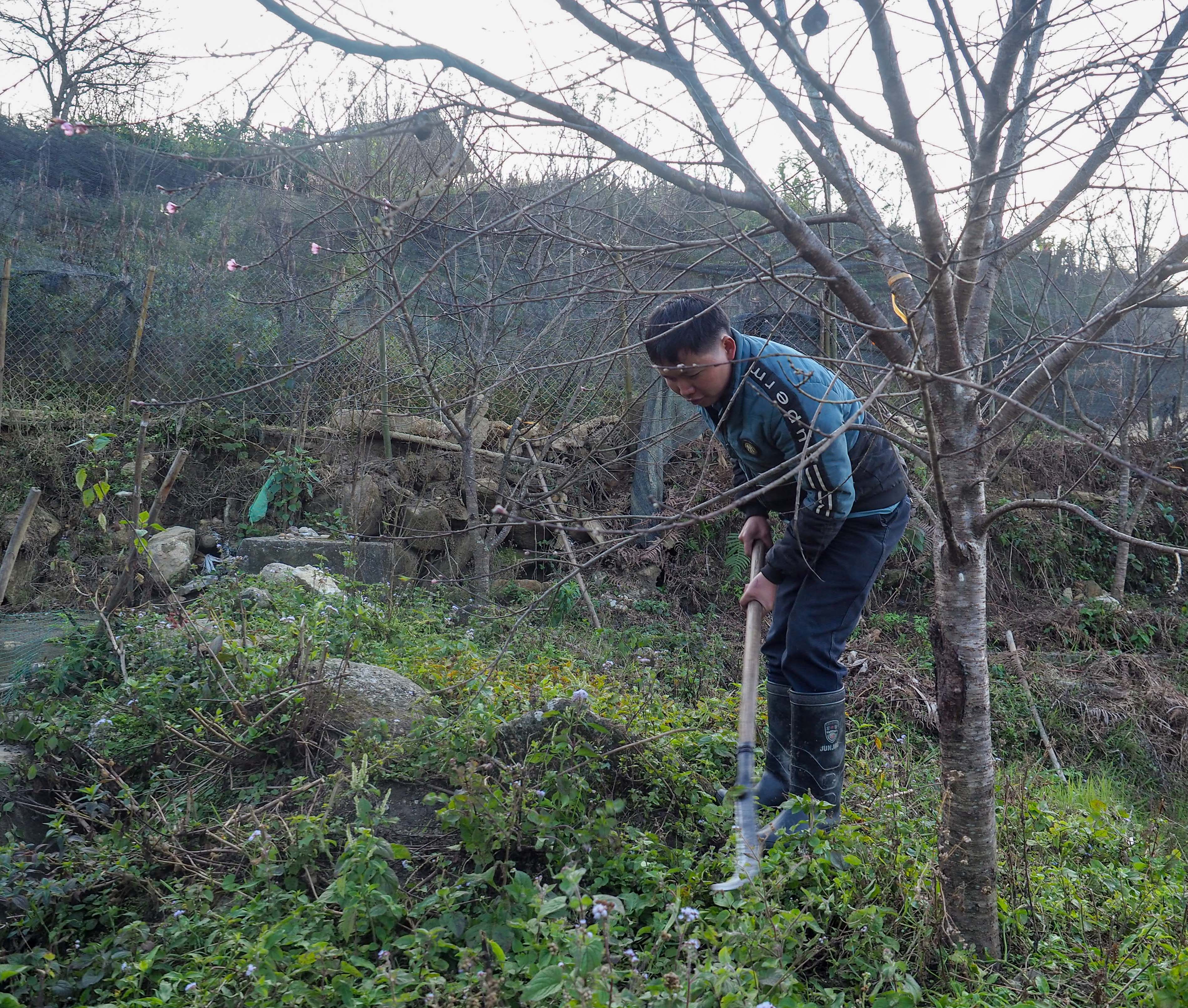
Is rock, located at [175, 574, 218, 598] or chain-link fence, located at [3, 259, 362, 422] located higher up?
chain-link fence, located at [3, 259, 362, 422]

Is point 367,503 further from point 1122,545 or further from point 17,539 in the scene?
point 1122,545

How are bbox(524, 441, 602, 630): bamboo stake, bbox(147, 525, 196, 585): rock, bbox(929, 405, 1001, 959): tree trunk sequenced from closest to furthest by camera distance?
bbox(929, 405, 1001, 959): tree trunk
bbox(524, 441, 602, 630): bamboo stake
bbox(147, 525, 196, 585): rock

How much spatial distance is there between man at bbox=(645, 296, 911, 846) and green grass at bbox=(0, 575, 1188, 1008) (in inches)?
10.0

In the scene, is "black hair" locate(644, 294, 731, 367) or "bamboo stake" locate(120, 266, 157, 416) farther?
"bamboo stake" locate(120, 266, 157, 416)

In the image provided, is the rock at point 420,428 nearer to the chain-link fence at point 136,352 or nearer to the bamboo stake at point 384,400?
the bamboo stake at point 384,400

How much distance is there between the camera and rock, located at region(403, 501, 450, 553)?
712 cm

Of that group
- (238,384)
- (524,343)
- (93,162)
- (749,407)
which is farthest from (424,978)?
(93,162)

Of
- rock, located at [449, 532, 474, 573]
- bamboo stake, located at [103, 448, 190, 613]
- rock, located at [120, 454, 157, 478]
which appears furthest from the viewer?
rock, located at [449, 532, 474, 573]

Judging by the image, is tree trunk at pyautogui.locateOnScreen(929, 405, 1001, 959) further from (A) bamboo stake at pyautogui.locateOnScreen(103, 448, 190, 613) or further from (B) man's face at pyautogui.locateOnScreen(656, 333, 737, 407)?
(A) bamboo stake at pyautogui.locateOnScreen(103, 448, 190, 613)

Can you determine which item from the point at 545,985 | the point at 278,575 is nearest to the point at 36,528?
the point at 278,575

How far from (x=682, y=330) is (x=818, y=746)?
1.39 metres

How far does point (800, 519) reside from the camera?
262cm

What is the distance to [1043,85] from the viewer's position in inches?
78.7

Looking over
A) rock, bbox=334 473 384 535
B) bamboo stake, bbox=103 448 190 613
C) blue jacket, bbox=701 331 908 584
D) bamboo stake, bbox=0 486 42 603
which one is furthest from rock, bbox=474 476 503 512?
blue jacket, bbox=701 331 908 584
